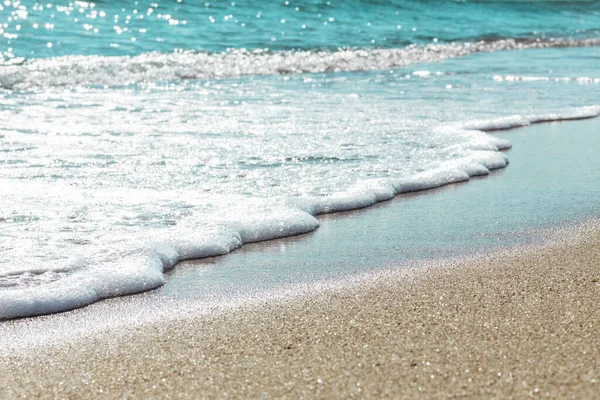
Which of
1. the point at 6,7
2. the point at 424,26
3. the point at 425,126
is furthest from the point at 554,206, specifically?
the point at 424,26

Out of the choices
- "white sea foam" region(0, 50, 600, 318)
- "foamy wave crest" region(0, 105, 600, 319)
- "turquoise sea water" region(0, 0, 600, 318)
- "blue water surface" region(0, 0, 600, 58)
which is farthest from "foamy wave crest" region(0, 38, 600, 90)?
"foamy wave crest" region(0, 105, 600, 319)

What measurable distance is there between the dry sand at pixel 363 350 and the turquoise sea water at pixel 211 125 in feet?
1.74

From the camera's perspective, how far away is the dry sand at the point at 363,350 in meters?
2.12

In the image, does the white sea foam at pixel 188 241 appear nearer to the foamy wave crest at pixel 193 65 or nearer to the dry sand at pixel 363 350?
the dry sand at pixel 363 350

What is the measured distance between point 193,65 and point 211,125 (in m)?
4.57

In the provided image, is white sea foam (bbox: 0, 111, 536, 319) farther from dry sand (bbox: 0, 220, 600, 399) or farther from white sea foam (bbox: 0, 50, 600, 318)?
dry sand (bbox: 0, 220, 600, 399)

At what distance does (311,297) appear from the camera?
9.40ft

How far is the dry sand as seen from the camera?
212 centimetres

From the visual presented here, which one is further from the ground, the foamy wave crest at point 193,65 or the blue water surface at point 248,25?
the blue water surface at point 248,25

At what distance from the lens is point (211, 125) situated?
20.4ft

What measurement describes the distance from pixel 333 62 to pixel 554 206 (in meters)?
7.66

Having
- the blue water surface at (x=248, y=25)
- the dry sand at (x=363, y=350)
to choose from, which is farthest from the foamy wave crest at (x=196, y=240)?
the blue water surface at (x=248, y=25)

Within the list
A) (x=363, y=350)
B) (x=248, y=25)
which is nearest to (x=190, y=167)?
(x=363, y=350)

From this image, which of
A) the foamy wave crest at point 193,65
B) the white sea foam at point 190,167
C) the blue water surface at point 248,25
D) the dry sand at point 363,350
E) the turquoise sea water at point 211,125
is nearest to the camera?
the dry sand at point 363,350
